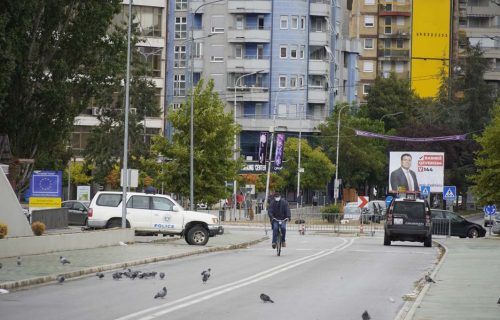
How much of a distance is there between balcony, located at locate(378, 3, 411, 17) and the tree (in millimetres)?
85868

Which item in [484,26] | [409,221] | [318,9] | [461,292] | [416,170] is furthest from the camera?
[484,26]

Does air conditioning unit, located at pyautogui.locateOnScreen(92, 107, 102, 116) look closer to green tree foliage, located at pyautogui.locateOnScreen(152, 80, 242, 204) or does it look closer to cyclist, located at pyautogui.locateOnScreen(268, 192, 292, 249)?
green tree foliage, located at pyautogui.locateOnScreen(152, 80, 242, 204)

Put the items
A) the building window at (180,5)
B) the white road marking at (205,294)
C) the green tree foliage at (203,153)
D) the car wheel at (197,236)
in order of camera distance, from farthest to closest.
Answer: the building window at (180,5), the green tree foliage at (203,153), the car wheel at (197,236), the white road marking at (205,294)

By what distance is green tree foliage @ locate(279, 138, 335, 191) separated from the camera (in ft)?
315

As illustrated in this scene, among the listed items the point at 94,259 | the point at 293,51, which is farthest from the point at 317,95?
the point at 94,259

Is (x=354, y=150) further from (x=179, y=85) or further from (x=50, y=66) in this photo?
(x=50, y=66)

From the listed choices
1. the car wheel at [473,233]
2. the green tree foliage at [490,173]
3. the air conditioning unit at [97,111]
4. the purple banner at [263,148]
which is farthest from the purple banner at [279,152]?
the green tree foliage at [490,173]

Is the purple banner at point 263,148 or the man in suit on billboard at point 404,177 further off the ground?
the purple banner at point 263,148

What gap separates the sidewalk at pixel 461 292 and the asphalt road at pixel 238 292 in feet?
1.74

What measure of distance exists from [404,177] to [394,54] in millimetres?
61579

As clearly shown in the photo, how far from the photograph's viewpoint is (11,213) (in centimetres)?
3128

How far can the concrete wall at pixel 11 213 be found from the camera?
31188 millimetres

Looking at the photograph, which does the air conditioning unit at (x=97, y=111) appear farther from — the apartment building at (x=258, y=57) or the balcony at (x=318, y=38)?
the balcony at (x=318, y=38)

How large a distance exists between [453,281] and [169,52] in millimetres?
76156
